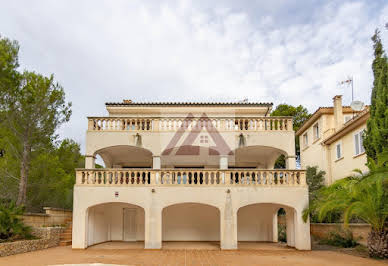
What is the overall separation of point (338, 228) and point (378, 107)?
603 cm

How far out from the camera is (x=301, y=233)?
14.1m

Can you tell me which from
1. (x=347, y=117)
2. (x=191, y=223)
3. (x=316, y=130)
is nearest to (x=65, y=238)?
(x=191, y=223)

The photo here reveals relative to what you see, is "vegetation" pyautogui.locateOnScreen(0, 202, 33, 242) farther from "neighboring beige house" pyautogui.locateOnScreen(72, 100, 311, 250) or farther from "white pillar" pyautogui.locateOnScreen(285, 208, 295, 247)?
"white pillar" pyautogui.locateOnScreen(285, 208, 295, 247)

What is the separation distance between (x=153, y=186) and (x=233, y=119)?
5119 mm

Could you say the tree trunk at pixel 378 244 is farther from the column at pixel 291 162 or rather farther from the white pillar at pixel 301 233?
the column at pixel 291 162

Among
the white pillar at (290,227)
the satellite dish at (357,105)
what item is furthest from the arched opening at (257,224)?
the satellite dish at (357,105)

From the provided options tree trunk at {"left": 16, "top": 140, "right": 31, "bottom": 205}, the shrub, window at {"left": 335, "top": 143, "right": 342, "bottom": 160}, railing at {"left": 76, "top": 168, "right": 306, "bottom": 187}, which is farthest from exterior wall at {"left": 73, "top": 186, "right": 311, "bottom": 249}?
window at {"left": 335, "top": 143, "right": 342, "bottom": 160}

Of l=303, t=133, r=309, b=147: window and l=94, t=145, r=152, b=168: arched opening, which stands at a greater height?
l=303, t=133, r=309, b=147: window

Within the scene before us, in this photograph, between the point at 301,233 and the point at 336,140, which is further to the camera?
the point at 336,140

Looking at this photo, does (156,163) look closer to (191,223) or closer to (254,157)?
(191,223)

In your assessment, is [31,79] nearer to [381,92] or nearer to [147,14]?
Result: [147,14]

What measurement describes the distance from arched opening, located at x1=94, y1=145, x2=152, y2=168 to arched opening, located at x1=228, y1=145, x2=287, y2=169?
4.78m

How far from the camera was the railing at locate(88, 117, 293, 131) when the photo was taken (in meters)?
16.2

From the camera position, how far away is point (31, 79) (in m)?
16.6
